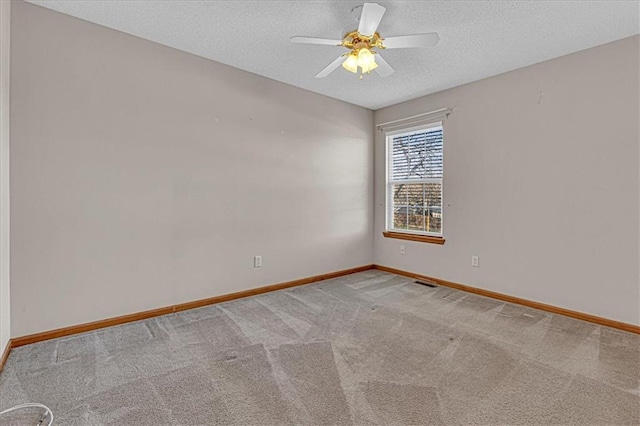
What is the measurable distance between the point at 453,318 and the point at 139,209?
3.00 metres

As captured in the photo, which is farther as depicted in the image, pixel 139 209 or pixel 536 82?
pixel 536 82

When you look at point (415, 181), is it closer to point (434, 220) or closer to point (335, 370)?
point (434, 220)

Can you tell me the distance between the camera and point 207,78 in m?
3.13

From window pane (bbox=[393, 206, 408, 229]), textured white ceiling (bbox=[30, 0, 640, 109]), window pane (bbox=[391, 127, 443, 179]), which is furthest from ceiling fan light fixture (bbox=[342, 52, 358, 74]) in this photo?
window pane (bbox=[393, 206, 408, 229])

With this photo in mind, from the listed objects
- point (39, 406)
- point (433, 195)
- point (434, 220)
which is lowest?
point (39, 406)

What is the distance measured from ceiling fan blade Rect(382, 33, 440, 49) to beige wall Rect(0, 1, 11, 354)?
8.29 feet

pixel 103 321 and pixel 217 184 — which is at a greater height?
pixel 217 184

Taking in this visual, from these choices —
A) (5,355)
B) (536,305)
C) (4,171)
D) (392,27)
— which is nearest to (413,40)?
(392,27)

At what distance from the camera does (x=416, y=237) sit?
13.9 feet

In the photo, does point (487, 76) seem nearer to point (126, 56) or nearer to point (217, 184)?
point (217, 184)

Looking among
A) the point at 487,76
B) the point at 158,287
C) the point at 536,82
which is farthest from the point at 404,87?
the point at 158,287

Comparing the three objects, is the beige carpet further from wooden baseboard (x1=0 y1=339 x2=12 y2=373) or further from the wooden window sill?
the wooden window sill

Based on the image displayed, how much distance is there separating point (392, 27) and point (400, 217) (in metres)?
2.68

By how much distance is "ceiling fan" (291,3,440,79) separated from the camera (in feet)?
6.61
